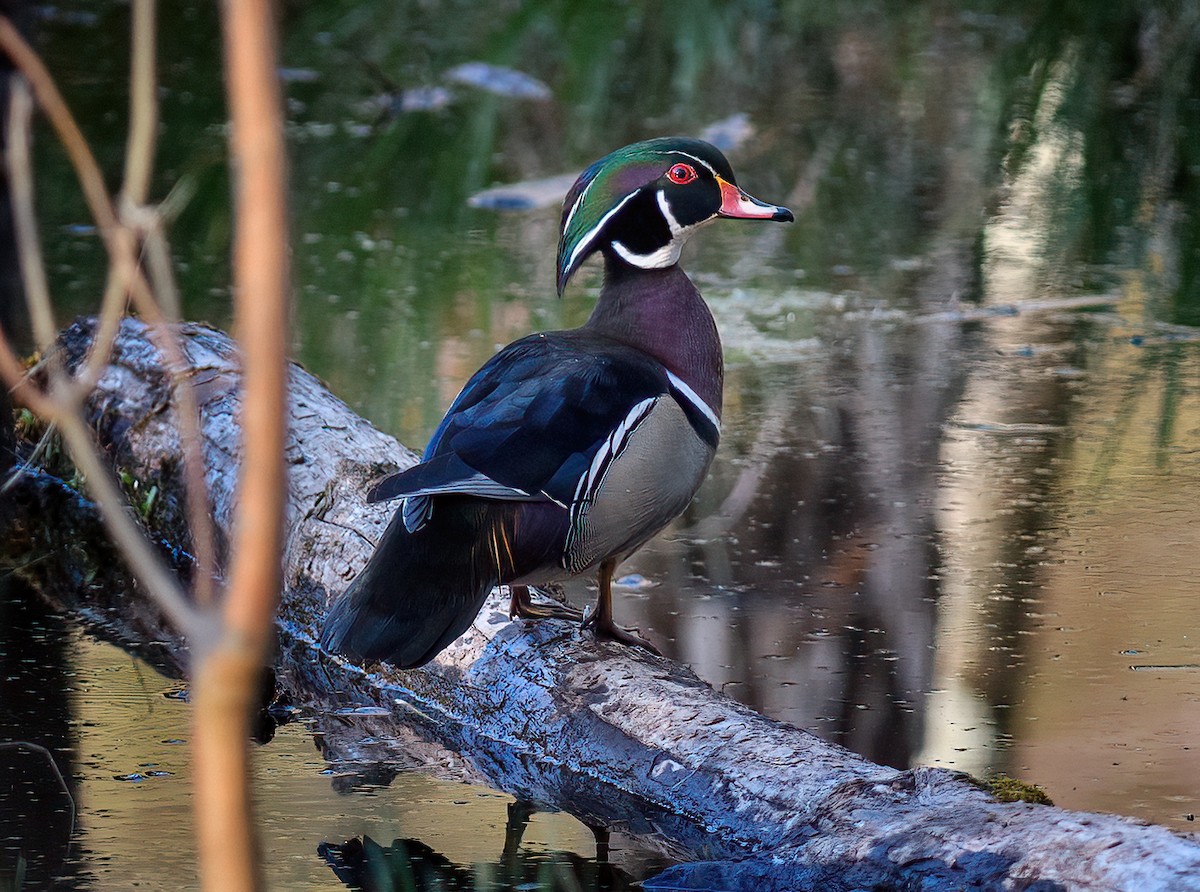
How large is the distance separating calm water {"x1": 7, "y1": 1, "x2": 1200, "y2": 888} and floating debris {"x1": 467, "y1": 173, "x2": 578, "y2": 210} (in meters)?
0.11

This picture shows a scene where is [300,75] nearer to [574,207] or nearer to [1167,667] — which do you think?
[574,207]

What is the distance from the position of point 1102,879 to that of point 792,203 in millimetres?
5050

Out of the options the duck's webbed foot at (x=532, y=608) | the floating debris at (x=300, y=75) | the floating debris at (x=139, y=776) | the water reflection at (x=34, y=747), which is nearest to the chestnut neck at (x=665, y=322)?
the duck's webbed foot at (x=532, y=608)

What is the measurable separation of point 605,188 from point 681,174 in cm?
16

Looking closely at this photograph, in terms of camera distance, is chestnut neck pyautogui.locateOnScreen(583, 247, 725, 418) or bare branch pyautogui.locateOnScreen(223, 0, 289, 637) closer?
bare branch pyautogui.locateOnScreen(223, 0, 289, 637)

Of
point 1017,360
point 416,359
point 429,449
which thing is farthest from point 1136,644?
point 416,359

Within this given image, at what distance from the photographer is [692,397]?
3193 mm

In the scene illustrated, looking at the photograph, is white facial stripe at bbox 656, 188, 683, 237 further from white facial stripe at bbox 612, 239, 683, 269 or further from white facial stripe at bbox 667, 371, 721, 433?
white facial stripe at bbox 667, 371, 721, 433

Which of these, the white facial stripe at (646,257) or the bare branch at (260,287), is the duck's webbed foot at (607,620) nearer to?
the white facial stripe at (646,257)

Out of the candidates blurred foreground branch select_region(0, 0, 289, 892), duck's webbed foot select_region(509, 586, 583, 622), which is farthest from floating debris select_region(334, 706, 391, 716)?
blurred foreground branch select_region(0, 0, 289, 892)

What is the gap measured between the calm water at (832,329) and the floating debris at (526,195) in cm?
11

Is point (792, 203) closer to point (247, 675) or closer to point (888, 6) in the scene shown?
point (888, 6)

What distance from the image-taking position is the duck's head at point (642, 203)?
3.28m

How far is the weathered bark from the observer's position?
2316 millimetres
